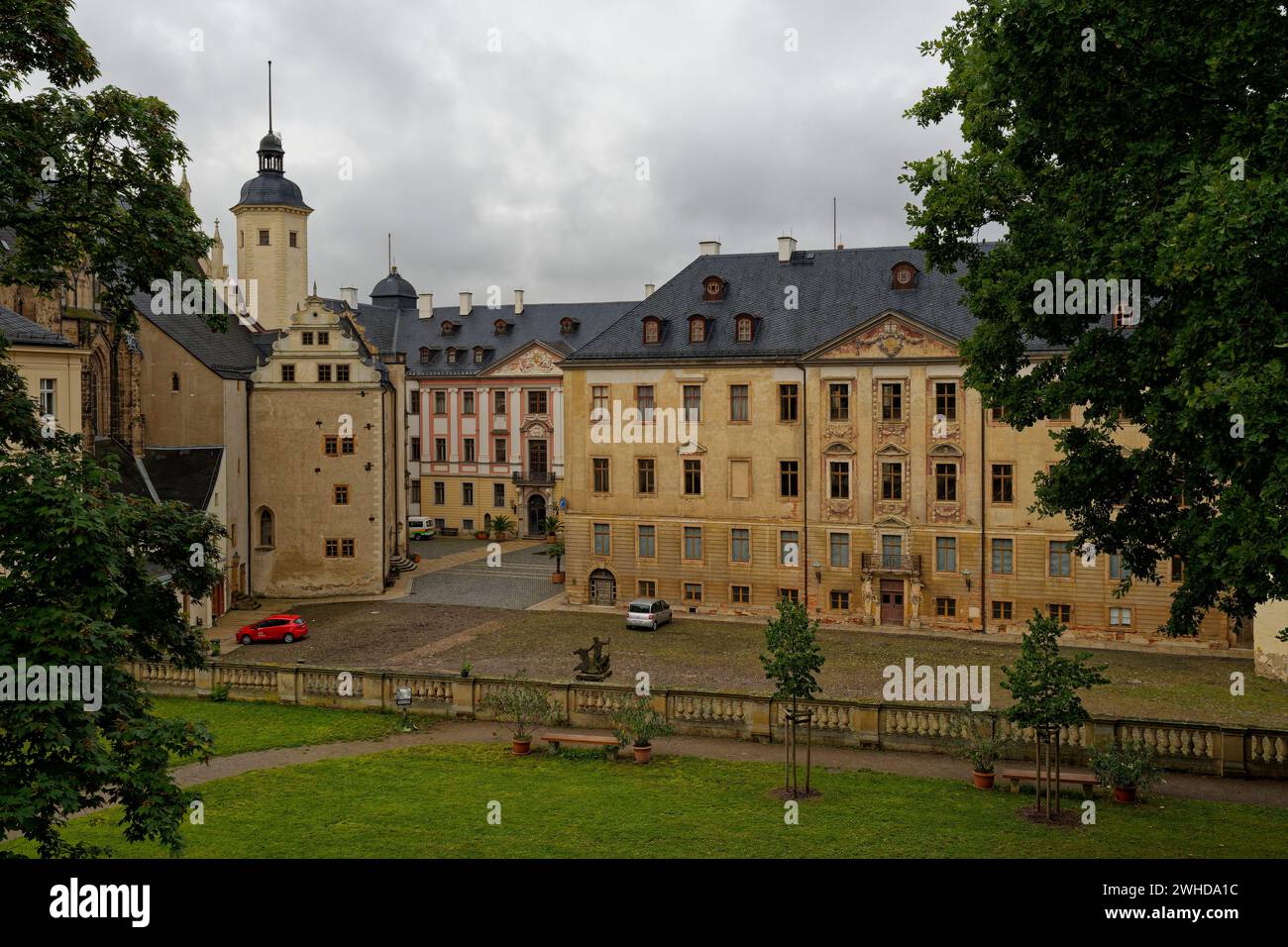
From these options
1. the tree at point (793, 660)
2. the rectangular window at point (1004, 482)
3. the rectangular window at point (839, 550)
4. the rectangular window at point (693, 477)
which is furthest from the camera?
the rectangular window at point (693, 477)

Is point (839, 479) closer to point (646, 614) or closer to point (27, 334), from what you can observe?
point (646, 614)

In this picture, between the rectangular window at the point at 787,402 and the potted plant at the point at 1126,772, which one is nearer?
the potted plant at the point at 1126,772

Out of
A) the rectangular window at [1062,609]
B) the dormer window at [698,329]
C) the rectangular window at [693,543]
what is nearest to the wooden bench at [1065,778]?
the rectangular window at [1062,609]

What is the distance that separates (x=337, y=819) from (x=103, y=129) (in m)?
11.2

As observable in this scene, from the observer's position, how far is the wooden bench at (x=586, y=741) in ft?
75.0

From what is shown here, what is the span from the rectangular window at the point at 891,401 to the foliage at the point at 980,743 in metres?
21.7

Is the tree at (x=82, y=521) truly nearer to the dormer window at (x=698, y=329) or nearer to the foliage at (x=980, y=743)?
the foliage at (x=980, y=743)

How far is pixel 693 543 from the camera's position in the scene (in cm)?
4609

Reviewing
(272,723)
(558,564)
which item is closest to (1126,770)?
(272,723)

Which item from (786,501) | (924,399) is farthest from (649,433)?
(924,399)

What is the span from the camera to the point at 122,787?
1039cm

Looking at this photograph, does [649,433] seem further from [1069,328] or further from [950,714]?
[1069,328]

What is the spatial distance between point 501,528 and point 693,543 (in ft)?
90.7

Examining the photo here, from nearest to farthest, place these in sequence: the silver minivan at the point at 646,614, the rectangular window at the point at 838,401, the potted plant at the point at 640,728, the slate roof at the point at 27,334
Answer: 1. the potted plant at the point at 640,728
2. the slate roof at the point at 27,334
3. the silver minivan at the point at 646,614
4. the rectangular window at the point at 838,401
